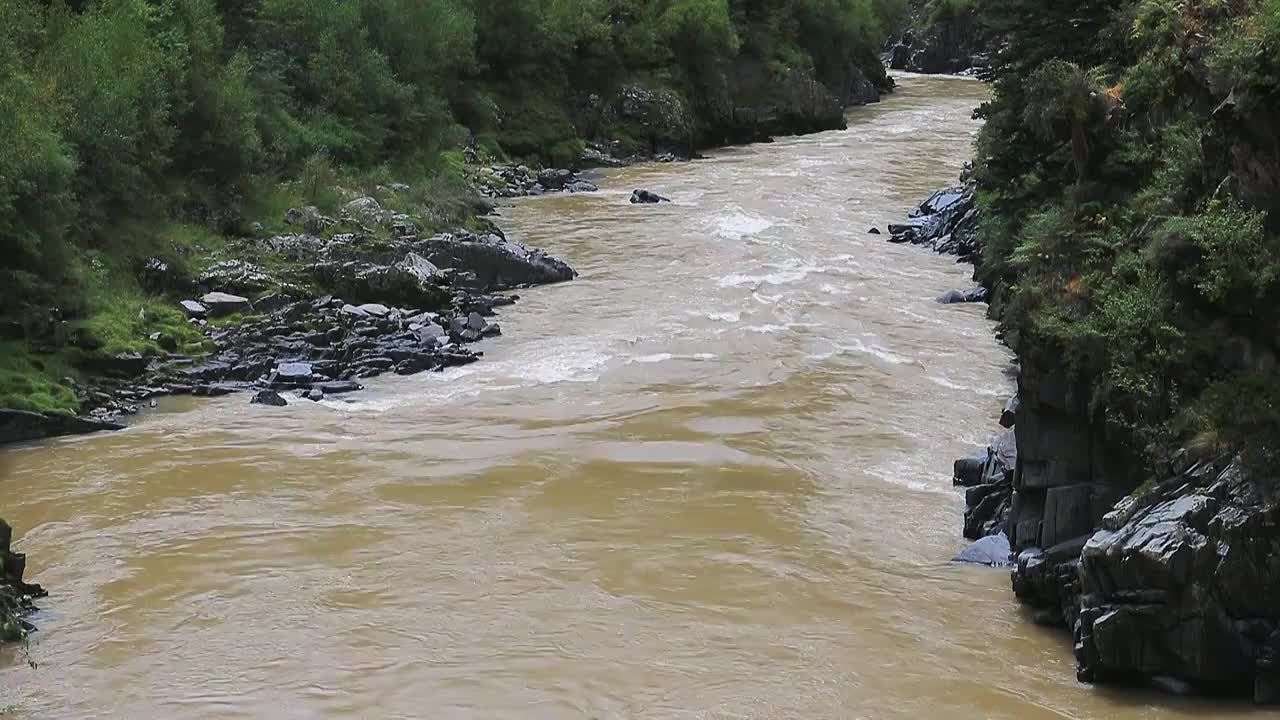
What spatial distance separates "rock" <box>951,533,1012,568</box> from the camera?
16.9 metres

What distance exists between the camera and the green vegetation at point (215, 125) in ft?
Result: 83.0

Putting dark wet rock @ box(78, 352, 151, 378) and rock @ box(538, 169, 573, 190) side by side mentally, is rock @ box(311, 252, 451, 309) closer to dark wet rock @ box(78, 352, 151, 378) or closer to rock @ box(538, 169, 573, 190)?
dark wet rock @ box(78, 352, 151, 378)

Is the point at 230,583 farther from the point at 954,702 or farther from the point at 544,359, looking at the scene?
the point at 544,359

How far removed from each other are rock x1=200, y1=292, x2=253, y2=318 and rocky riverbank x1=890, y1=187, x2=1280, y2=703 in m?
18.4

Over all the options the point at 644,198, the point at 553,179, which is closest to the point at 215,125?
the point at 644,198

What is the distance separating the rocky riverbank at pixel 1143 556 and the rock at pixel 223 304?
60.2 feet

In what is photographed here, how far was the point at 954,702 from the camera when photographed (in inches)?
538

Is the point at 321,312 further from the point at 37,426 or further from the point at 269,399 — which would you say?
the point at 37,426

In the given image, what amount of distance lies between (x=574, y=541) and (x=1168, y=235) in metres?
8.24

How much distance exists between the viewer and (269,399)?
24.5 meters

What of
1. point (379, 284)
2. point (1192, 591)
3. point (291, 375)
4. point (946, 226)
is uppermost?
point (946, 226)

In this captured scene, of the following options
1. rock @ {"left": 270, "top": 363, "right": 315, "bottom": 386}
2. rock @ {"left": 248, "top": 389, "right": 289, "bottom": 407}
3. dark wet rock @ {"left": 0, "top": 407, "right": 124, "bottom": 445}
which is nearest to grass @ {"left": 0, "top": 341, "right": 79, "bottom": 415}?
dark wet rock @ {"left": 0, "top": 407, "right": 124, "bottom": 445}

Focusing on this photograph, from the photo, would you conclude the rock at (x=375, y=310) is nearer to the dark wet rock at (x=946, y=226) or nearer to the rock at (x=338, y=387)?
the rock at (x=338, y=387)

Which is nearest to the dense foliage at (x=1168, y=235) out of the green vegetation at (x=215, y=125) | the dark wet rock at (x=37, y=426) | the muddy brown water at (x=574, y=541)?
the muddy brown water at (x=574, y=541)
